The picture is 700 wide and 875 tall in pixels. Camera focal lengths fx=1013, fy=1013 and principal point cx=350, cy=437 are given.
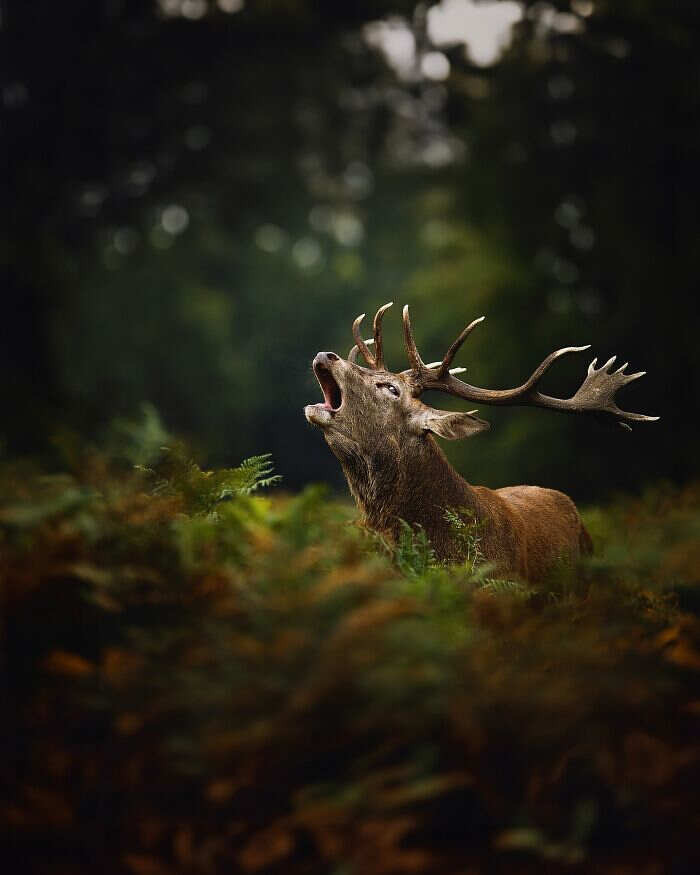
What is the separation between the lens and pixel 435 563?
5.09 metres

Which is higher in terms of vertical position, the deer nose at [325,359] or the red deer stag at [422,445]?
the deer nose at [325,359]

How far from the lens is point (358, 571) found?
9.36 feet

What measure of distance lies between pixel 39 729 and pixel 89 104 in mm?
25012

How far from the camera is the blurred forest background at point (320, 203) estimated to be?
16422mm

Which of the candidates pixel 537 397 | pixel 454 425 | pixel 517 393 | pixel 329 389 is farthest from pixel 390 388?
pixel 537 397

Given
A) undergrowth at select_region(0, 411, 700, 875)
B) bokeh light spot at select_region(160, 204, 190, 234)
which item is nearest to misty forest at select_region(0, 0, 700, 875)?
undergrowth at select_region(0, 411, 700, 875)

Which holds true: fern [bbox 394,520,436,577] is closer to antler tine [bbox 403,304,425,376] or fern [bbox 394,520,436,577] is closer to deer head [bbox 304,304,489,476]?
deer head [bbox 304,304,489,476]

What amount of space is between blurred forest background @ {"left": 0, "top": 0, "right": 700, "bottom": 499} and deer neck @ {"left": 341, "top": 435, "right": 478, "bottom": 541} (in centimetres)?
102

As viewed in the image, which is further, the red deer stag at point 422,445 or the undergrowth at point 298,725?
the red deer stag at point 422,445

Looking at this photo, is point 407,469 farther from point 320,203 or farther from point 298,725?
point 320,203

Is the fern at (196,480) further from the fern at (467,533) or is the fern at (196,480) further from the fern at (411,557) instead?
the fern at (467,533)

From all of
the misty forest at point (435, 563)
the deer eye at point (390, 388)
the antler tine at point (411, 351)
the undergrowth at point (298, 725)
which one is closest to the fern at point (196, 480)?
the misty forest at point (435, 563)

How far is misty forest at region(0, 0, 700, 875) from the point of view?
8.29ft

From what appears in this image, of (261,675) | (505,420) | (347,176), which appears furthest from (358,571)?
(347,176)
